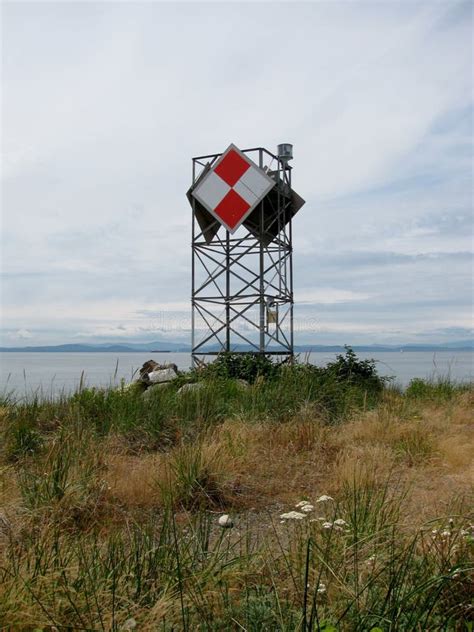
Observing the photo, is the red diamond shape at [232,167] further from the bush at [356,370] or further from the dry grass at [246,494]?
the dry grass at [246,494]

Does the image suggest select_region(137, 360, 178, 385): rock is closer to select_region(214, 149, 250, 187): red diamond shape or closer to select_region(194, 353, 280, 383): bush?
select_region(194, 353, 280, 383): bush

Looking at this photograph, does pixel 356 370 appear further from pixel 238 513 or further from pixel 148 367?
pixel 238 513

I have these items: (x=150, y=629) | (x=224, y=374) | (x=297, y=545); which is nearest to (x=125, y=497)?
(x=297, y=545)

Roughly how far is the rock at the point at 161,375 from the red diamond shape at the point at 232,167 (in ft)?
14.5

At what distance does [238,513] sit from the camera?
4.53 m

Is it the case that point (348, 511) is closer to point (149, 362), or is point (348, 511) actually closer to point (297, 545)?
point (297, 545)

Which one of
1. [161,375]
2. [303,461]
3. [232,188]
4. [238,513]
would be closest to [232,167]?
[232,188]

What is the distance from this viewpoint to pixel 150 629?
8.07 ft

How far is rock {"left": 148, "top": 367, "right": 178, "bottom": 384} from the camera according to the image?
12.4 metres

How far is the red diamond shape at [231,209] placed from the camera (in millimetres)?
13094

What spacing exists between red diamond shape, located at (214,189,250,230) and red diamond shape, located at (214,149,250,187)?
295 millimetres

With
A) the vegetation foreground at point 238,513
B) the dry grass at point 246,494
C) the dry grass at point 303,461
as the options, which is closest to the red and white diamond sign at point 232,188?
the vegetation foreground at point 238,513

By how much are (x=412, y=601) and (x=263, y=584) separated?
28.6 inches

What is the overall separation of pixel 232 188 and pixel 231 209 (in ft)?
1.57
